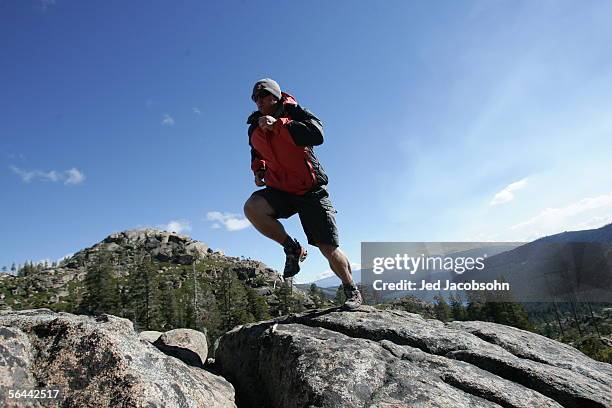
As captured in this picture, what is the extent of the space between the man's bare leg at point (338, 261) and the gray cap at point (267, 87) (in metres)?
2.87

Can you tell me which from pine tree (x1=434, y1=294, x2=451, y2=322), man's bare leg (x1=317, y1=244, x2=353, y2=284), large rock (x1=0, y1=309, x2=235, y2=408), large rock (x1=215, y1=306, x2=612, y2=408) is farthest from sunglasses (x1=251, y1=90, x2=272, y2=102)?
pine tree (x1=434, y1=294, x2=451, y2=322)

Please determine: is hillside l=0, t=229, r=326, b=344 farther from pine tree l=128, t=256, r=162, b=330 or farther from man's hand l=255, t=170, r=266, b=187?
man's hand l=255, t=170, r=266, b=187

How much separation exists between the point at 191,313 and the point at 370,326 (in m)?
72.9

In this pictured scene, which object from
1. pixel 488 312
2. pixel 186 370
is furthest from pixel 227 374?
pixel 488 312

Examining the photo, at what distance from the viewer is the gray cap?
6371 millimetres

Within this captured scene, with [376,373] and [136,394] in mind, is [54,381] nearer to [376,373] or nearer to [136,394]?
[136,394]

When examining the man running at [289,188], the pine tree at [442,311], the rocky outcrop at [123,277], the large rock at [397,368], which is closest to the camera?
the large rock at [397,368]

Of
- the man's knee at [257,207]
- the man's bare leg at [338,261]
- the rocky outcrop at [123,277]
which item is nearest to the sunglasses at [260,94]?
the man's knee at [257,207]

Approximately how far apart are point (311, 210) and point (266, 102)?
6.94 feet

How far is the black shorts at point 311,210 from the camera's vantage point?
6.29 meters

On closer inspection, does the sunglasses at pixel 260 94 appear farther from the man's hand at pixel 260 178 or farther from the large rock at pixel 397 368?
the large rock at pixel 397 368

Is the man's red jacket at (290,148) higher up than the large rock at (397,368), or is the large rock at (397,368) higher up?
the man's red jacket at (290,148)

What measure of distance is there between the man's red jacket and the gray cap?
0.55ft

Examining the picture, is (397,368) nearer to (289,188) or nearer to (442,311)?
(289,188)
